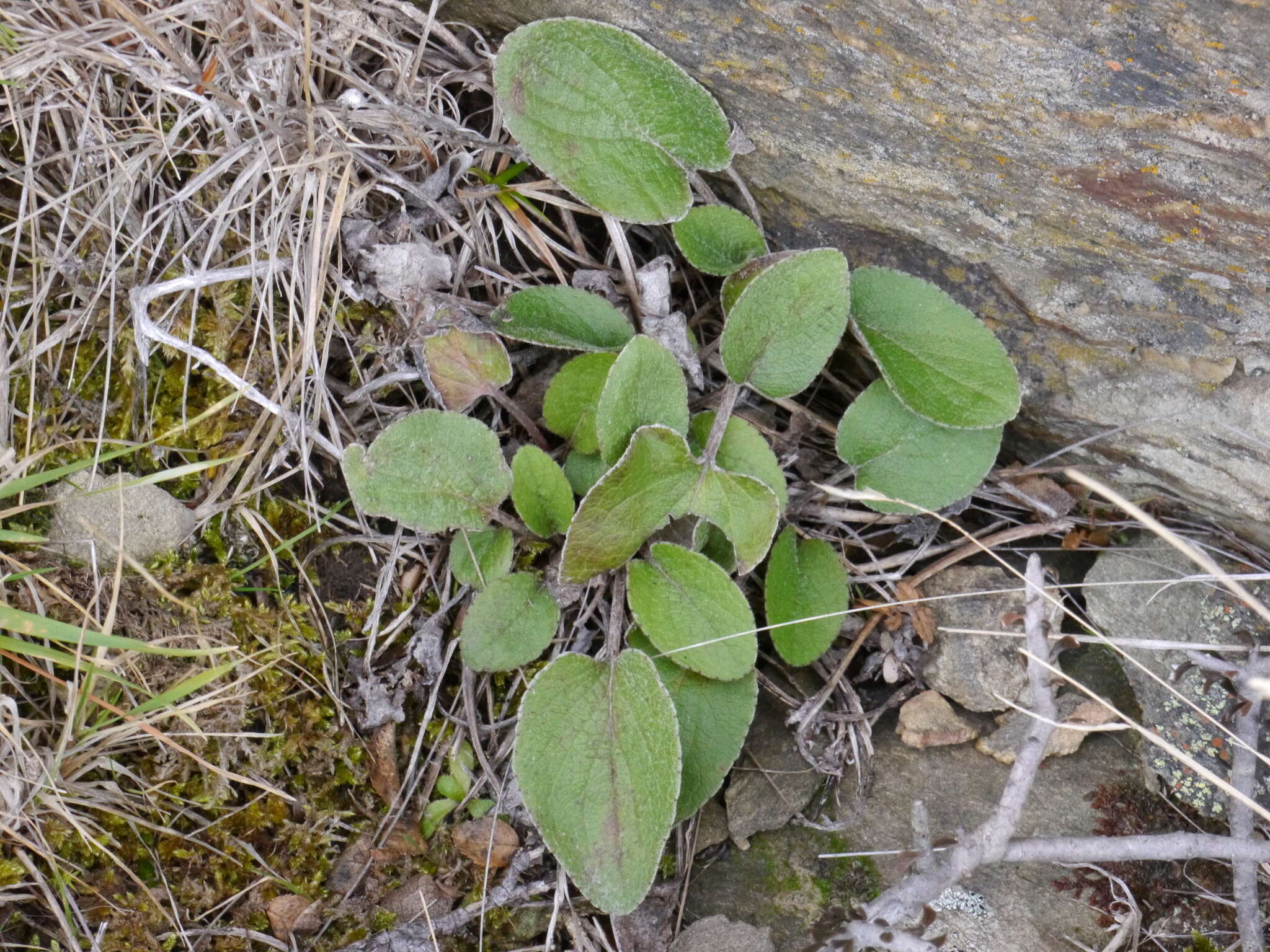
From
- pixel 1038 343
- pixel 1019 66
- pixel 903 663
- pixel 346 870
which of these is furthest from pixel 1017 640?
pixel 346 870

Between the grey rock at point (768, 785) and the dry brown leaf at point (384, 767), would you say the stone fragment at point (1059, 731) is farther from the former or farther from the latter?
the dry brown leaf at point (384, 767)

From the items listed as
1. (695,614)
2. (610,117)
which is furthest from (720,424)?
(610,117)

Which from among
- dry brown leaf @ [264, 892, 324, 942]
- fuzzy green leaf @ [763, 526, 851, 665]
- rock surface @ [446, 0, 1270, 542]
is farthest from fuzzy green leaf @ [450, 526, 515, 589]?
rock surface @ [446, 0, 1270, 542]

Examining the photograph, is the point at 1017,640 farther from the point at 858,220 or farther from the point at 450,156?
the point at 450,156

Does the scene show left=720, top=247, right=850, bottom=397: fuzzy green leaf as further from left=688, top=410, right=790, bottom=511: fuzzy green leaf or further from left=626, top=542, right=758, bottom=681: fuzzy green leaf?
left=626, top=542, right=758, bottom=681: fuzzy green leaf

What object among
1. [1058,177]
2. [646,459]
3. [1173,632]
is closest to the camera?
[1058,177]

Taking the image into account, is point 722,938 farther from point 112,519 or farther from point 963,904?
point 112,519
